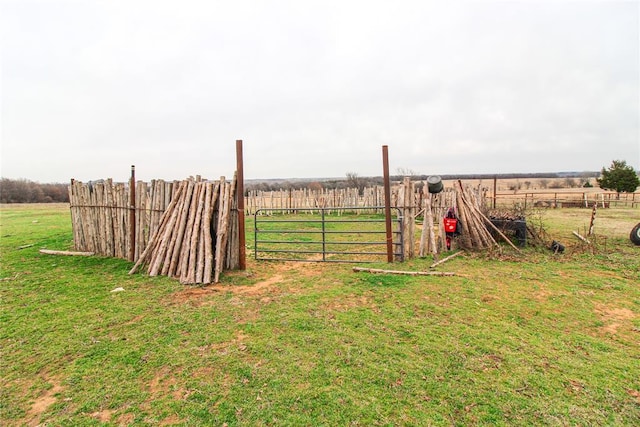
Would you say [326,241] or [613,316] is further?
[326,241]

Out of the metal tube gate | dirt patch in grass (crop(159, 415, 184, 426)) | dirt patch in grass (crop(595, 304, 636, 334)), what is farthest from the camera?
the metal tube gate

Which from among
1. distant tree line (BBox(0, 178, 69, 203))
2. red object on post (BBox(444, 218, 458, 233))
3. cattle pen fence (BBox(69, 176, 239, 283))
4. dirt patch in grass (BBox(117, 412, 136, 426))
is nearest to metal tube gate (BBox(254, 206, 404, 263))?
cattle pen fence (BBox(69, 176, 239, 283))

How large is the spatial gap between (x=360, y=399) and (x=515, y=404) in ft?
4.12

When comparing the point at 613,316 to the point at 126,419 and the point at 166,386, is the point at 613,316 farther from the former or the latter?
the point at 126,419

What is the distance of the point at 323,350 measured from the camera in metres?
3.28

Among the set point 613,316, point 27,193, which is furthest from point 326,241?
point 27,193

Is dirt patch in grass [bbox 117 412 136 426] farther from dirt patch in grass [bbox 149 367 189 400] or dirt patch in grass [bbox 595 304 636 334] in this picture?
dirt patch in grass [bbox 595 304 636 334]

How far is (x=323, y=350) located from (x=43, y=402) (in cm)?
249

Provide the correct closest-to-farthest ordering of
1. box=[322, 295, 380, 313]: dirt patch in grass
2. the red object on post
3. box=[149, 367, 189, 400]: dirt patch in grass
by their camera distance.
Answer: box=[149, 367, 189, 400]: dirt patch in grass → box=[322, 295, 380, 313]: dirt patch in grass → the red object on post

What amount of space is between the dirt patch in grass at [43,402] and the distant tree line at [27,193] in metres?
39.7

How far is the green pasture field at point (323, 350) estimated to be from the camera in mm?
2447

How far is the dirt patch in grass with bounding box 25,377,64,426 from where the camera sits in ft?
7.86

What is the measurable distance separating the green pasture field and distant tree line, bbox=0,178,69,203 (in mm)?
38554

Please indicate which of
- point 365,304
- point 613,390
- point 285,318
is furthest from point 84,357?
point 613,390
